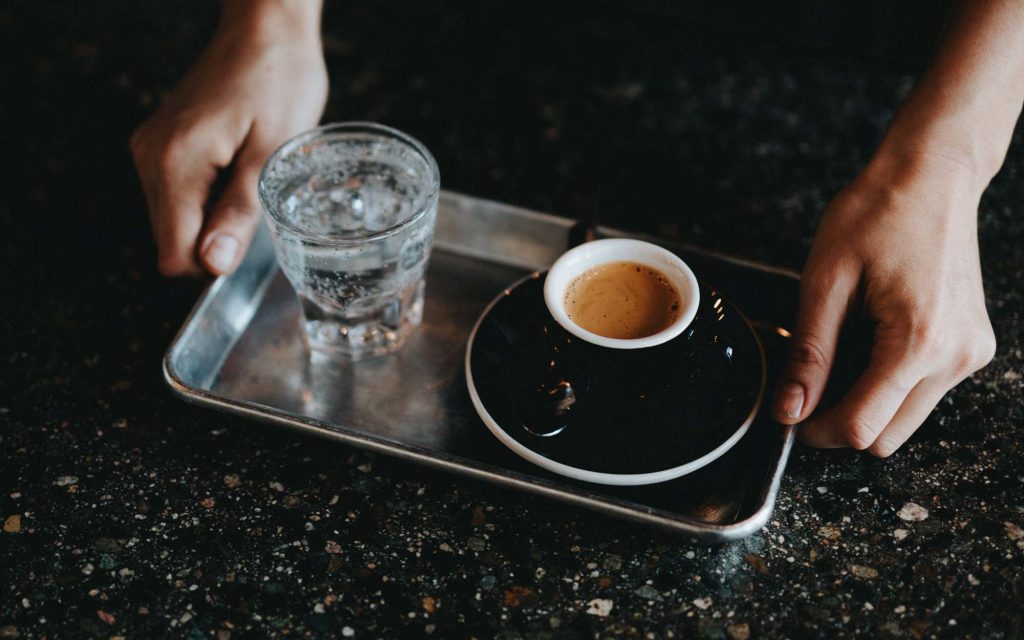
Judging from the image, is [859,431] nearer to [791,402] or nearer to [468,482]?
[791,402]

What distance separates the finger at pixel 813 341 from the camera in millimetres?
754

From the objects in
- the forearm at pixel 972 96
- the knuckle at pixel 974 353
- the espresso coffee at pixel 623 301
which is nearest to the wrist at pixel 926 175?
the forearm at pixel 972 96

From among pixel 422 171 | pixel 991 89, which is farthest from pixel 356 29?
A: pixel 991 89

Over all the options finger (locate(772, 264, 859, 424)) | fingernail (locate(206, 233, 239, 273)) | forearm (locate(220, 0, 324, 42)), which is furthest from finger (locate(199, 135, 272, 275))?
finger (locate(772, 264, 859, 424))

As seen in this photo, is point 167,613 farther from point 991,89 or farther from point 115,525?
point 991,89

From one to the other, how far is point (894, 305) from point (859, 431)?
0.36 ft

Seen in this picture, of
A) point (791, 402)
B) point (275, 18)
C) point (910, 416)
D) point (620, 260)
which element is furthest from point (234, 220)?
point (910, 416)

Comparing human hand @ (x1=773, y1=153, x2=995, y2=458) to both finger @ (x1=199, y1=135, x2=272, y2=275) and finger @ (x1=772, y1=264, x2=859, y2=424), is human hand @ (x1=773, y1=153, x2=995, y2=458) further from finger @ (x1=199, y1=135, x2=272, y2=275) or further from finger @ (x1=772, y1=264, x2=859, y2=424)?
finger @ (x1=199, y1=135, x2=272, y2=275)

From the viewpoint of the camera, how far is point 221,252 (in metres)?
0.87

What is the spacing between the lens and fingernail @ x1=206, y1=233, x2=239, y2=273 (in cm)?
87

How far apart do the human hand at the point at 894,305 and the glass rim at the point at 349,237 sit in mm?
355

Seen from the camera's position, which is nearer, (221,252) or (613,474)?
(613,474)

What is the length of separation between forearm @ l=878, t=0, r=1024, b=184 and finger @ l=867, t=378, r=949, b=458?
0.69 feet

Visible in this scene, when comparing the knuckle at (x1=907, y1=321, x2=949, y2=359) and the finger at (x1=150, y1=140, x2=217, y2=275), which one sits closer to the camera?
the knuckle at (x1=907, y1=321, x2=949, y2=359)
